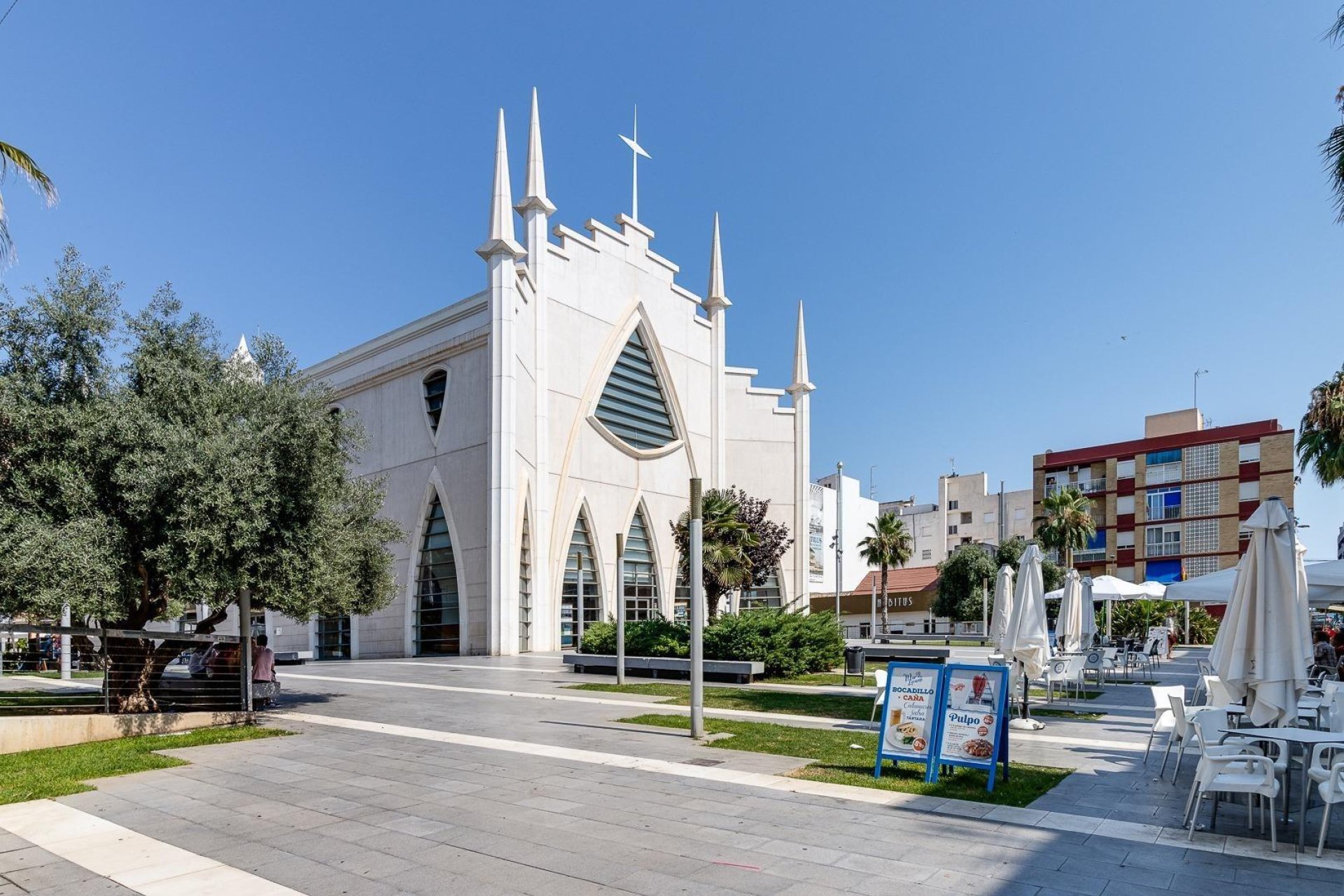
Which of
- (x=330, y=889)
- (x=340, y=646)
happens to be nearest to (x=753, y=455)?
(x=340, y=646)

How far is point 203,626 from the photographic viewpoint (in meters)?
→ 13.9

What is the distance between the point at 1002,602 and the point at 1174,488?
58467 mm

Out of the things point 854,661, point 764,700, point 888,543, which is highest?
point 888,543

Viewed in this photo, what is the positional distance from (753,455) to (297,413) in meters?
36.6

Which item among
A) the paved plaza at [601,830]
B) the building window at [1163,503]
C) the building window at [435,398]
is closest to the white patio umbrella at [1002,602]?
the paved plaza at [601,830]

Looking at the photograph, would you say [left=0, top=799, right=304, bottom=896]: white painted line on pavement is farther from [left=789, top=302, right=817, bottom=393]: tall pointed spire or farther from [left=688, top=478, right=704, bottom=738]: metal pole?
[left=789, top=302, right=817, bottom=393]: tall pointed spire

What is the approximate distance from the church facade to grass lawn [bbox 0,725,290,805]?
15665 millimetres

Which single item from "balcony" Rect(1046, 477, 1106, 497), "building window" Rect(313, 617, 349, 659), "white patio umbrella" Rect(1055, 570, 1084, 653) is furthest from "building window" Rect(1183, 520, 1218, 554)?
"building window" Rect(313, 617, 349, 659)

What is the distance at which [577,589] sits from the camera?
1469 inches

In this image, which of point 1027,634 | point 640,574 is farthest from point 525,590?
point 1027,634

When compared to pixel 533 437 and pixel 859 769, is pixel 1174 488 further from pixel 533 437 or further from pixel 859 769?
pixel 859 769

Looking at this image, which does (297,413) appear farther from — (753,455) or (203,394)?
(753,455)

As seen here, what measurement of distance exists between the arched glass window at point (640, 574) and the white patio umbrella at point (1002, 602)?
25.8 metres

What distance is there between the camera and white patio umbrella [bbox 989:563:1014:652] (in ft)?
46.6
